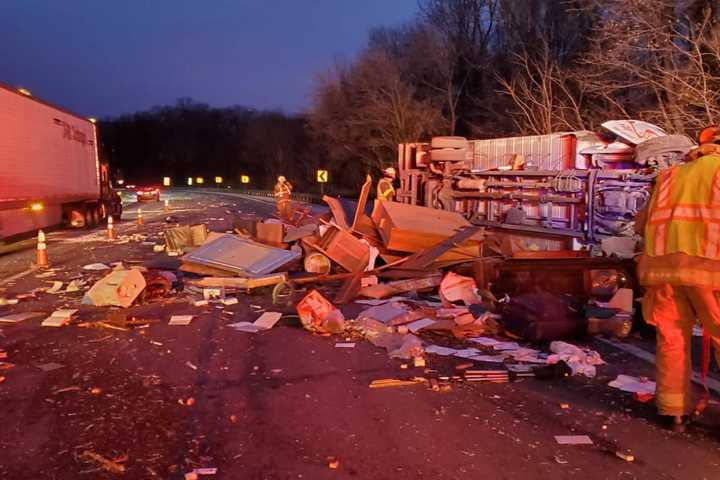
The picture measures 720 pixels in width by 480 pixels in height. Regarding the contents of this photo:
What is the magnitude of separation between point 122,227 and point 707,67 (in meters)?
19.2

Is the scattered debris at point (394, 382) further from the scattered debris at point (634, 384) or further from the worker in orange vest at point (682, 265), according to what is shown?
the worker in orange vest at point (682, 265)

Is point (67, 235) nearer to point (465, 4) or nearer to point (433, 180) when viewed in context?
point (433, 180)

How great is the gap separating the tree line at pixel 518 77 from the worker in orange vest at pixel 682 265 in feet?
38.5

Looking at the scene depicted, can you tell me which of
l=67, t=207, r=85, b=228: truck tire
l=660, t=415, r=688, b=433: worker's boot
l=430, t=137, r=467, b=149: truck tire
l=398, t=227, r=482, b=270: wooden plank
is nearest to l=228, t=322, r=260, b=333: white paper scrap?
l=398, t=227, r=482, b=270: wooden plank

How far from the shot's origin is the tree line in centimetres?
1642

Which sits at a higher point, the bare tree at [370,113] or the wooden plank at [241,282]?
the bare tree at [370,113]

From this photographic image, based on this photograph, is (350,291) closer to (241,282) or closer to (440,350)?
(241,282)

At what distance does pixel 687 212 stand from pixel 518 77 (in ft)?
93.4

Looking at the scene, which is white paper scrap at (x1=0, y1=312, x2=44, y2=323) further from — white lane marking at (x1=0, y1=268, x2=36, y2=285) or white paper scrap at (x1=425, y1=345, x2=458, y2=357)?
white paper scrap at (x1=425, y1=345, x2=458, y2=357)

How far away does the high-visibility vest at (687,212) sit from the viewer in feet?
13.4

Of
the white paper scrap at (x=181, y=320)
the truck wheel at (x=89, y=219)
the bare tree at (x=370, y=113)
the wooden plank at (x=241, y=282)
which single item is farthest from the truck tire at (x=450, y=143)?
the bare tree at (x=370, y=113)

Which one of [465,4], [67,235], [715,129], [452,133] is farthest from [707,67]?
[465,4]

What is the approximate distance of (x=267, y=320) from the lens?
813 cm

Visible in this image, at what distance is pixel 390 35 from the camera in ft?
154
